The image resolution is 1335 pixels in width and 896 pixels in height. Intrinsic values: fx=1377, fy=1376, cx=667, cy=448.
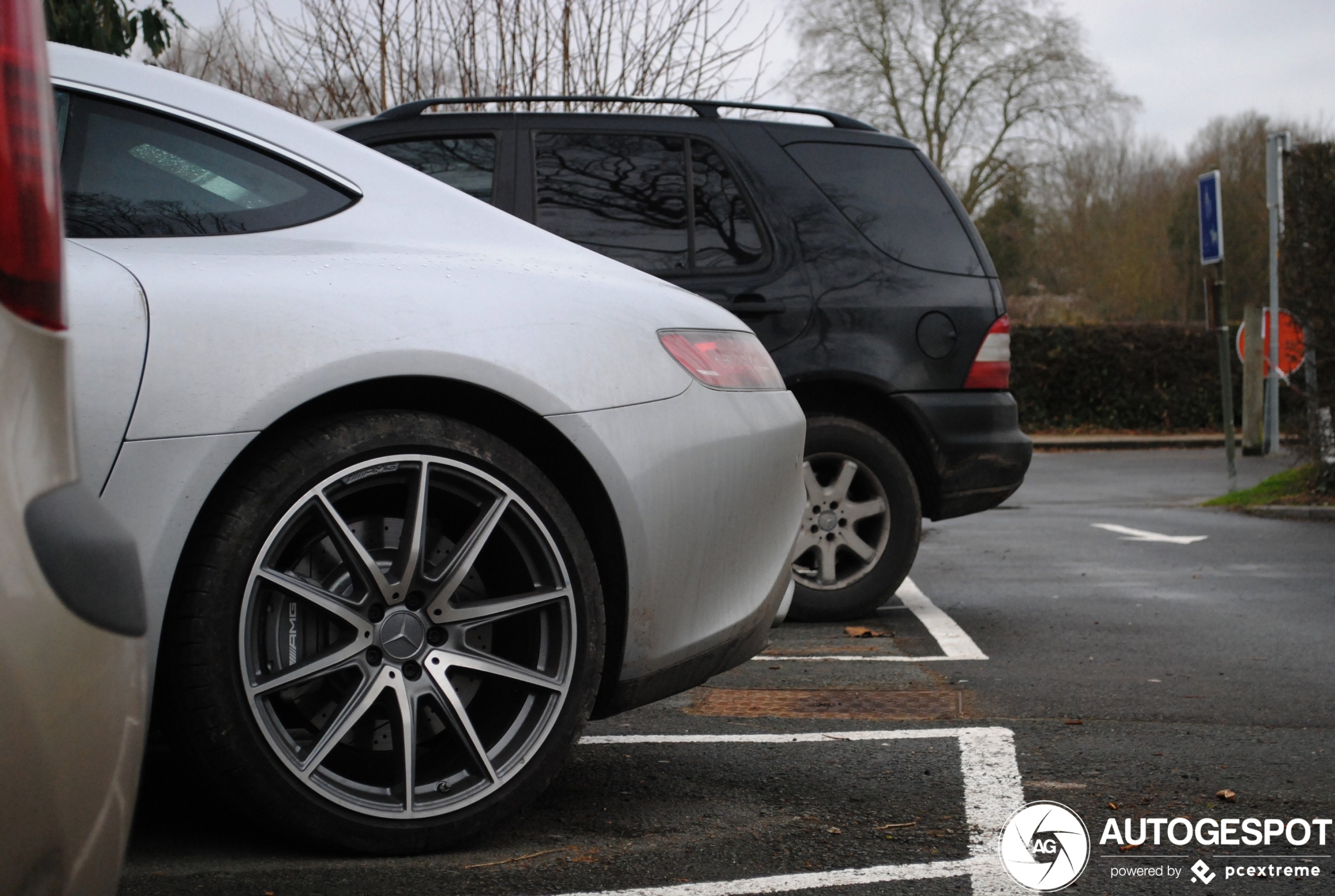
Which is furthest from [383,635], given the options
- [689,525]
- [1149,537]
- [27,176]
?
[1149,537]

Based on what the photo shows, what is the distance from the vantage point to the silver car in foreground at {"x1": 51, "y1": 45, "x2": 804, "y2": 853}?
240cm

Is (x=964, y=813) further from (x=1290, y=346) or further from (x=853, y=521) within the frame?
(x=1290, y=346)

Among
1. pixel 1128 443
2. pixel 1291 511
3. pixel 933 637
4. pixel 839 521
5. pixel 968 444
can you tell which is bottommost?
pixel 1128 443

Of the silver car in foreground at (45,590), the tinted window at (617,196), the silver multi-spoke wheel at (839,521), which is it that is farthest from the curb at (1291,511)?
the silver car in foreground at (45,590)

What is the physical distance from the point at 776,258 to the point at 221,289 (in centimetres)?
338

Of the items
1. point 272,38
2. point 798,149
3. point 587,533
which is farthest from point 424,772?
point 272,38

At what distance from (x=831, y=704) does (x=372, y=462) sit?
1979 millimetres

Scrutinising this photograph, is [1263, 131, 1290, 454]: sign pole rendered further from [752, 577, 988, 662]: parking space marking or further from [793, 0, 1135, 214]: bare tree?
[793, 0, 1135, 214]: bare tree

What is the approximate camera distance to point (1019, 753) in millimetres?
3420

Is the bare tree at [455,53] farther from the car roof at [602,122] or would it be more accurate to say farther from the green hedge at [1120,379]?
the green hedge at [1120,379]

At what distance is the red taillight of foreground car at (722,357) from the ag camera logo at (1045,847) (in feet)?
3.53

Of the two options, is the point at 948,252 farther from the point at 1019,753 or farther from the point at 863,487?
the point at 1019,753

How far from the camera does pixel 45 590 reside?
1.38 meters

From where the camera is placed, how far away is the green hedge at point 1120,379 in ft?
77.9
